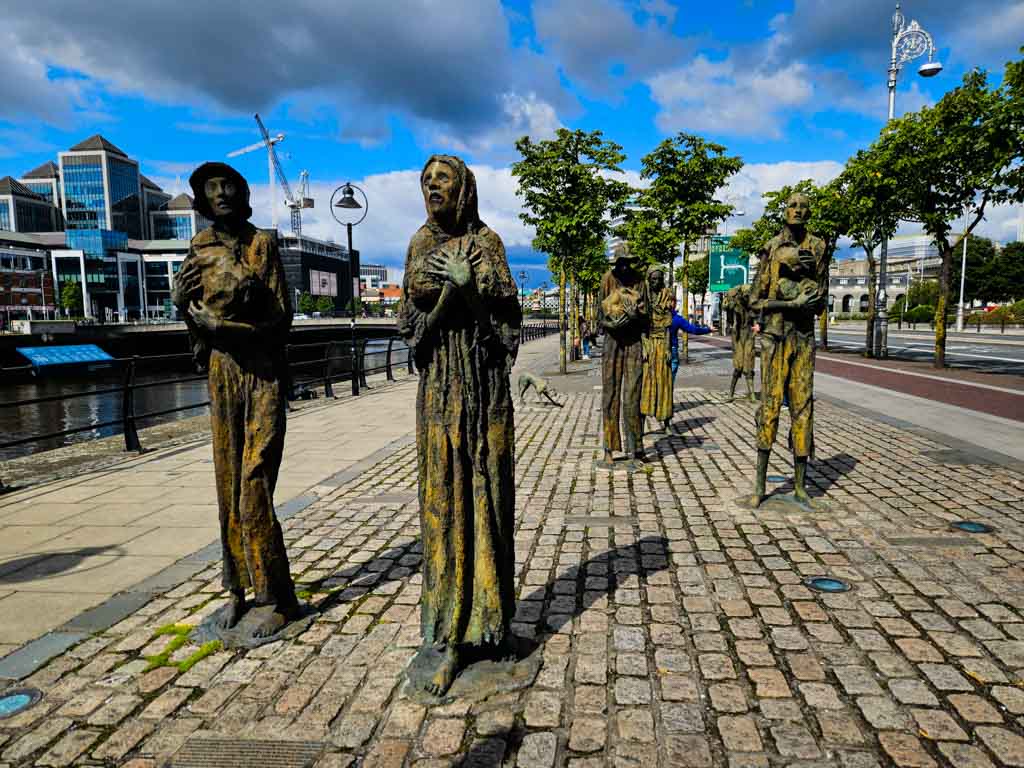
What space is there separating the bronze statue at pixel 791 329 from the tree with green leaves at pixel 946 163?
46.3ft

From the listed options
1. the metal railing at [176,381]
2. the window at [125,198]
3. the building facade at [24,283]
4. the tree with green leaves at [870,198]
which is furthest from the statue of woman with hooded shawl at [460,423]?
the window at [125,198]

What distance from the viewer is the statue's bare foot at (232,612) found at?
3697mm

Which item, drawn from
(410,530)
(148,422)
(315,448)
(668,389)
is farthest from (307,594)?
(148,422)

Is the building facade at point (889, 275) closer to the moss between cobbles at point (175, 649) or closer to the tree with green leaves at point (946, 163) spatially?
the tree with green leaves at point (946, 163)

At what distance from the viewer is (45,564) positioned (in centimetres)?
477

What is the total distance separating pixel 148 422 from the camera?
19.7m

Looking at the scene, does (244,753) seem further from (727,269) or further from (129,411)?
(727,269)

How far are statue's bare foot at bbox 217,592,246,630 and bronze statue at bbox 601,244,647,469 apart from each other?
469 cm

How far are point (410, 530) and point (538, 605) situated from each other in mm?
1843

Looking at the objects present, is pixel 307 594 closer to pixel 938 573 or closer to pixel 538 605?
pixel 538 605

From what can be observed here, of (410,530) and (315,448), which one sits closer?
(410,530)

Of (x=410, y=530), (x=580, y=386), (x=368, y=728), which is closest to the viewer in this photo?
(x=368, y=728)

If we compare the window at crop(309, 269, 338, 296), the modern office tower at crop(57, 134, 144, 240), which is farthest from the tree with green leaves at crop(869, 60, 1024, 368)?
the modern office tower at crop(57, 134, 144, 240)

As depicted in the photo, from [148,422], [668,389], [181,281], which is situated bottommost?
[148,422]
